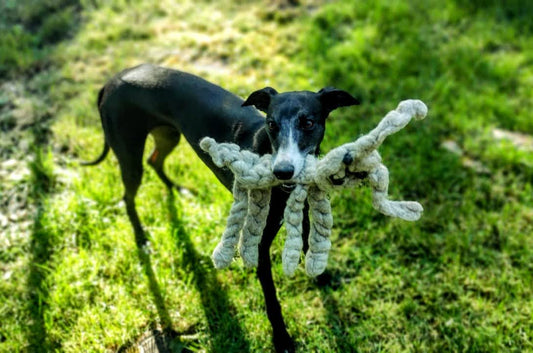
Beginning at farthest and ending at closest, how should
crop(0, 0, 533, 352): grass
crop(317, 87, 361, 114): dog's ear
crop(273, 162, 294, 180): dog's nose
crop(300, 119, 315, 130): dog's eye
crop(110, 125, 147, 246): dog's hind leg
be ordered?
crop(110, 125, 147, 246): dog's hind leg → crop(0, 0, 533, 352): grass → crop(317, 87, 361, 114): dog's ear → crop(300, 119, 315, 130): dog's eye → crop(273, 162, 294, 180): dog's nose

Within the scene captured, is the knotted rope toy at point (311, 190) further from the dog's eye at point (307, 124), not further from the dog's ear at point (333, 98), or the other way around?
the dog's ear at point (333, 98)

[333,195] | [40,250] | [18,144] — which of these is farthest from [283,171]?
[18,144]

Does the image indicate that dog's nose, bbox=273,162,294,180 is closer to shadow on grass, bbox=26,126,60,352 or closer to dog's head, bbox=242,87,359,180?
dog's head, bbox=242,87,359,180

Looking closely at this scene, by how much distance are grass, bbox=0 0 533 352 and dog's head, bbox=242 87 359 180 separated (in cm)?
124

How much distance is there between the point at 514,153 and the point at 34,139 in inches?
165

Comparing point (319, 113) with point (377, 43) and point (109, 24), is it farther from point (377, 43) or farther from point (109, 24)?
point (109, 24)

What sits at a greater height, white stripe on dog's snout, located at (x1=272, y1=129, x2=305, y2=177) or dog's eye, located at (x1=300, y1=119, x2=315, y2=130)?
dog's eye, located at (x1=300, y1=119, x2=315, y2=130)

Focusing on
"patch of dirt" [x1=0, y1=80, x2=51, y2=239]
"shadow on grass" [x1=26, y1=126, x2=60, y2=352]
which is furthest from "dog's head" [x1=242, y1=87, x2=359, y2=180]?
"patch of dirt" [x1=0, y1=80, x2=51, y2=239]

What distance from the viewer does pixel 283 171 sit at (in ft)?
6.22

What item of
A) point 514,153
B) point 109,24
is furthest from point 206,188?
point 109,24

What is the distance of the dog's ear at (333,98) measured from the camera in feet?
7.43

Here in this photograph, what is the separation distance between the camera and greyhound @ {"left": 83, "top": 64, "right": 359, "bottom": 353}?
7.12 feet

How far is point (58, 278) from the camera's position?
3.13 metres

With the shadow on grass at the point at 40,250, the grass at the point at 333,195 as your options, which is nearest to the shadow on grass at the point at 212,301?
the grass at the point at 333,195
